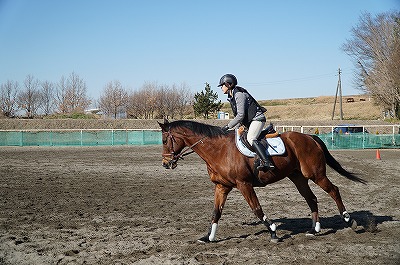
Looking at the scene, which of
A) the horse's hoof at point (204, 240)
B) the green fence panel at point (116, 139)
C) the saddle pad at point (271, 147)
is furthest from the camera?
the green fence panel at point (116, 139)

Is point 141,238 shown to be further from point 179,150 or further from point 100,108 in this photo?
point 100,108

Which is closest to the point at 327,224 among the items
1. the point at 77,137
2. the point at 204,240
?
the point at 204,240

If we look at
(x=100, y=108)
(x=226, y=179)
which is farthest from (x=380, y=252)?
(x=100, y=108)

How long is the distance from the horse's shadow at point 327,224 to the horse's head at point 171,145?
166 cm

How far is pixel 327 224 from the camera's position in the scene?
8.10m

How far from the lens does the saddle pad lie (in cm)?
698

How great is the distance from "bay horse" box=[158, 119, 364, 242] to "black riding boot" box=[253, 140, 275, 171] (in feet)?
0.55

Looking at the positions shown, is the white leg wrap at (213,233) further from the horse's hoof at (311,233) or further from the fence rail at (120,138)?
the fence rail at (120,138)

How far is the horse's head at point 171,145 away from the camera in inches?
286

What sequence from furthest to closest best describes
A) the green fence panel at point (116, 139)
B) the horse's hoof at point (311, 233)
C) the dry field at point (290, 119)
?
1. the dry field at point (290, 119)
2. the green fence panel at point (116, 139)
3. the horse's hoof at point (311, 233)

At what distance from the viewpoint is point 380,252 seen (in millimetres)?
6051

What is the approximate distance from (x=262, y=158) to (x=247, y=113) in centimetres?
85

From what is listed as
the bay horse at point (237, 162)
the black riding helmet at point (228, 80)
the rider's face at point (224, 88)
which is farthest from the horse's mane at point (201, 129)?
the black riding helmet at point (228, 80)

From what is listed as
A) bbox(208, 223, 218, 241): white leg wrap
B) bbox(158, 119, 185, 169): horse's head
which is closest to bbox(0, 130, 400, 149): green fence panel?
bbox(158, 119, 185, 169): horse's head
